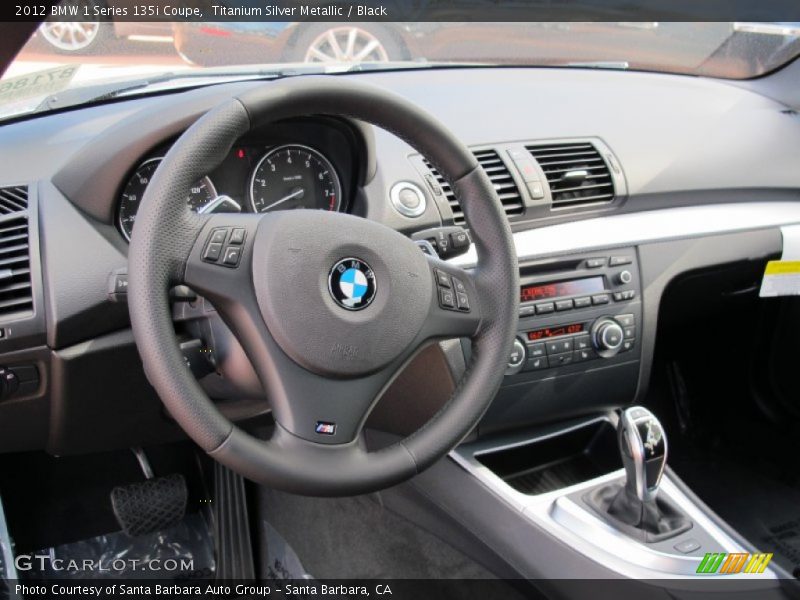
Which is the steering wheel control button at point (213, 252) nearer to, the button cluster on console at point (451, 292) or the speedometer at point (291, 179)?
the button cluster on console at point (451, 292)

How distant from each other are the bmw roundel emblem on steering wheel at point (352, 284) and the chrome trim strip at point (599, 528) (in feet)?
2.13

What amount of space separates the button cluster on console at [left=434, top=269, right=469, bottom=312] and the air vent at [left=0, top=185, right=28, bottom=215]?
72 cm

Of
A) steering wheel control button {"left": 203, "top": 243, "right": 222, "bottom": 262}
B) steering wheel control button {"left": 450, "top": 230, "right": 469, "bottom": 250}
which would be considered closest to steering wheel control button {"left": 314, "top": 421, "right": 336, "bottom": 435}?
steering wheel control button {"left": 203, "top": 243, "right": 222, "bottom": 262}

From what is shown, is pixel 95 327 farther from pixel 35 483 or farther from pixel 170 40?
pixel 35 483

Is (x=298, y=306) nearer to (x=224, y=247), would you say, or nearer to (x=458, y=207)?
(x=224, y=247)


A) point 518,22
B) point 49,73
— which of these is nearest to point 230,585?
point 49,73

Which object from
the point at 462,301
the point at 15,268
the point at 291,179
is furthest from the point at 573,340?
the point at 15,268

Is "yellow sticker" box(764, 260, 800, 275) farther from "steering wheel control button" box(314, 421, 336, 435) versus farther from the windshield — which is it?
"steering wheel control button" box(314, 421, 336, 435)

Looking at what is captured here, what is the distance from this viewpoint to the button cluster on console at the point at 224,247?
1.06m

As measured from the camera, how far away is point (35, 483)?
2062 millimetres

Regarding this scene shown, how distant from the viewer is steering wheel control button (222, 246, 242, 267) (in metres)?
1.07

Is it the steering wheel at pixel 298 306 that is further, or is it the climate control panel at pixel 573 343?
the climate control panel at pixel 573 343

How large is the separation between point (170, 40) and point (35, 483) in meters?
1.18

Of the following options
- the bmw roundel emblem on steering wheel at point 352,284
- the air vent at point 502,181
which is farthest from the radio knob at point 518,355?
the bmw roundel emblem on steering wheel at point 352,284
